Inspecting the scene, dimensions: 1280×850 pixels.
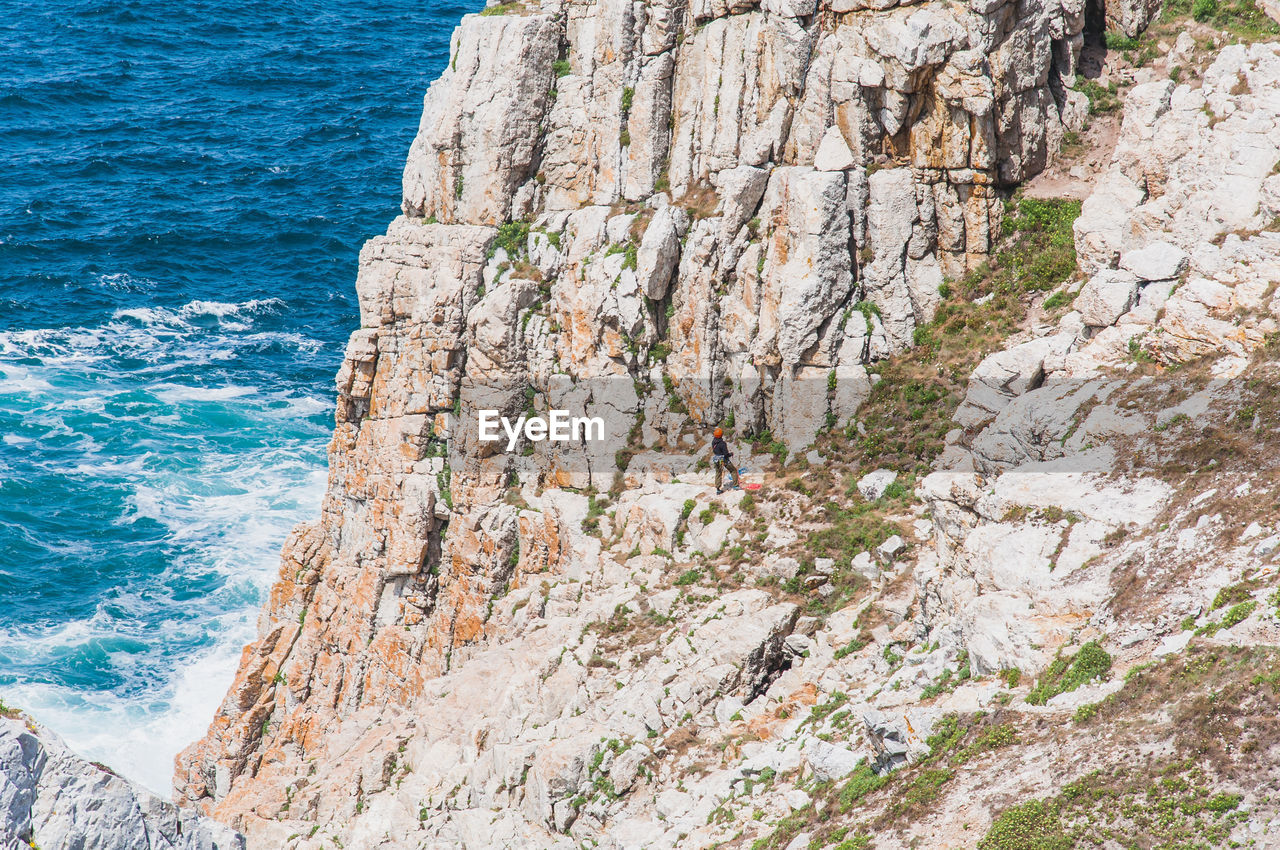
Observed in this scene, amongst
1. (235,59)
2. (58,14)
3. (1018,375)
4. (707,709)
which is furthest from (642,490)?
(58,14)

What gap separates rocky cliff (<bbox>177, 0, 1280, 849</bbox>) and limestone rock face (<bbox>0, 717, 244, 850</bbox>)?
24.5 ft

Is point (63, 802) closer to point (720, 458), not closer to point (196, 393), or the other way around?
point (720, 458)

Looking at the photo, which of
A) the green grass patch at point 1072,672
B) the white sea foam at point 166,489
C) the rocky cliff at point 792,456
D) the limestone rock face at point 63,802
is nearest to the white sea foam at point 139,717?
the white sea foam at point 166,489

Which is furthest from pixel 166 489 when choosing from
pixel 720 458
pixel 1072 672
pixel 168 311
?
pixel 1072 672

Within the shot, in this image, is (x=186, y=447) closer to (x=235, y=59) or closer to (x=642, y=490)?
(x=642, y=490)

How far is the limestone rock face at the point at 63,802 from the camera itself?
87.1 ft

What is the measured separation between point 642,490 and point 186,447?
37066 mm

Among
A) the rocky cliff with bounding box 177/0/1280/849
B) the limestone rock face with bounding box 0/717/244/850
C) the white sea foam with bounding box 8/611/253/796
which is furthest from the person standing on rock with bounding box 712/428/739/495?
the white sea foam with bounding box 8/611/253/796

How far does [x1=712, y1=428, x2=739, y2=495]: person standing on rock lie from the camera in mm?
35625

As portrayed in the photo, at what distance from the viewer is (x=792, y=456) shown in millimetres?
36594

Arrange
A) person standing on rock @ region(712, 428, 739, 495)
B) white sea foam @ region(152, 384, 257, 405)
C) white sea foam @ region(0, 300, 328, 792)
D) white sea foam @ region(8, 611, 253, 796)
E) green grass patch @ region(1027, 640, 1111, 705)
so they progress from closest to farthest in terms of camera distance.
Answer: green grass patch @ region(1027, 640, 1111, 705), person standing on rock @ region(712, 428, 739, 495), white sea foam @ region(8, 611, 253, 796), white sea foam @ region(0, 300, 328, 792), white sea foam @ region(152, 384, 257, 405)

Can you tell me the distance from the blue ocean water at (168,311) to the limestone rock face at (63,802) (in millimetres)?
21511

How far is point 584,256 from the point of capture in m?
39.9

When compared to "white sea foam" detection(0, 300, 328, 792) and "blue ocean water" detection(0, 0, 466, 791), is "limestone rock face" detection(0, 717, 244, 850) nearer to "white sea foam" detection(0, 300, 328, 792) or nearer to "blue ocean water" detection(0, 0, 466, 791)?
"white sea foam" detection(0, 300, 328, 792)
